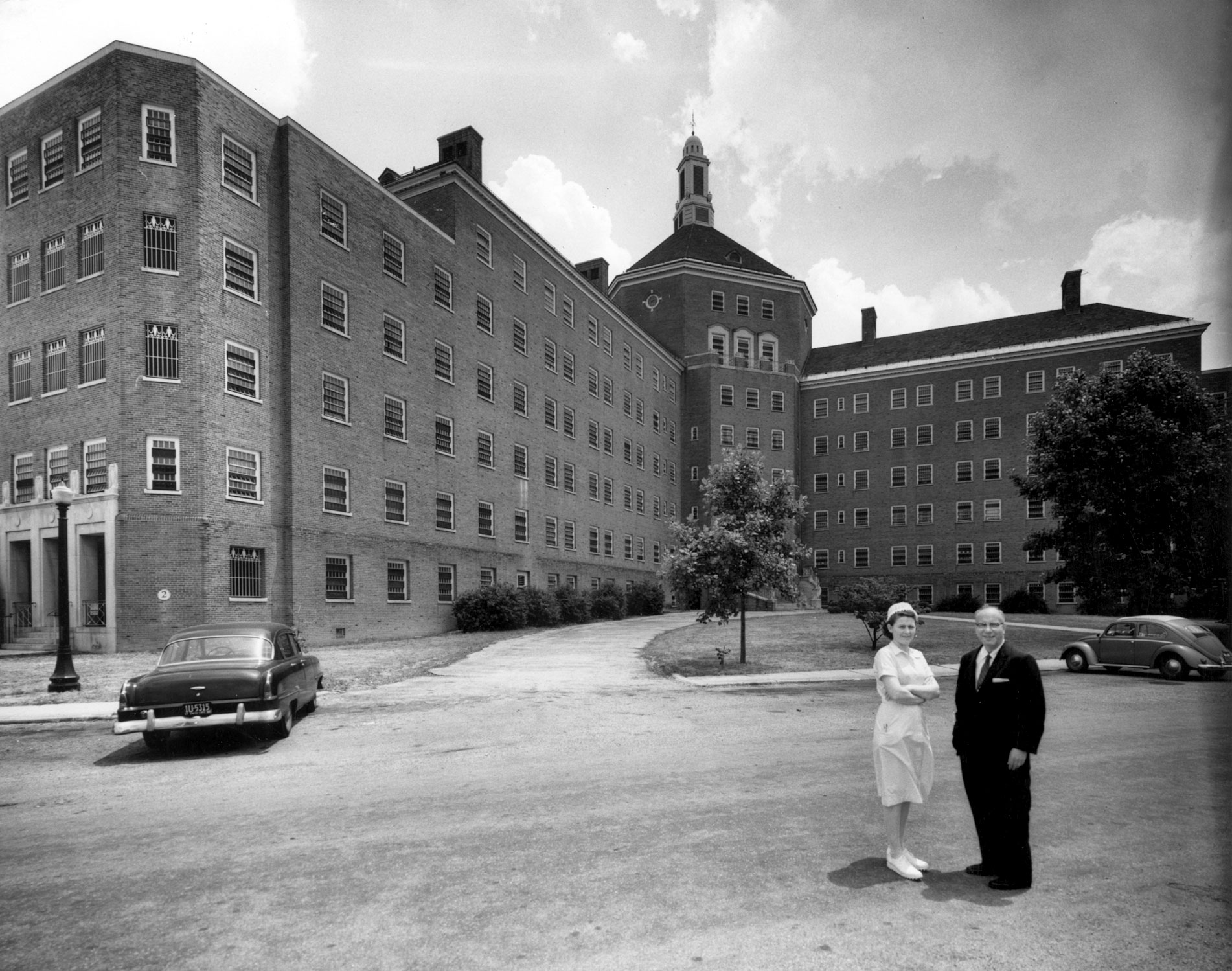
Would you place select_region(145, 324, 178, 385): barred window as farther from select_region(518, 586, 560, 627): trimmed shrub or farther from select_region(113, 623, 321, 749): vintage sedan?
select_region(518, 586, 560, 627): trimmed shrub

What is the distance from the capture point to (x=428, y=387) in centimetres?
3375

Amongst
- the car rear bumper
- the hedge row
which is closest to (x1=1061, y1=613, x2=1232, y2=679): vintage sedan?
the car rear bumper

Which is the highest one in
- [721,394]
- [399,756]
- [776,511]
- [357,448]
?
[721,394]

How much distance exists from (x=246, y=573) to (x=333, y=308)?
9754 mm

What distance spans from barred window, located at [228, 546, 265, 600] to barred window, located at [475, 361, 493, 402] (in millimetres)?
14093

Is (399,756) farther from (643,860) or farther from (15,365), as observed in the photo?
(15,365)

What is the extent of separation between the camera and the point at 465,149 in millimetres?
38500

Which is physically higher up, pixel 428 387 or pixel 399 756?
pixel 428 387

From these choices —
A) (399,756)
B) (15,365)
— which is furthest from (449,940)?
(15,365)

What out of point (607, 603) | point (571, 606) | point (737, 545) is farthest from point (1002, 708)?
point (607, 603)

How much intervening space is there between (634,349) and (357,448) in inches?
1164

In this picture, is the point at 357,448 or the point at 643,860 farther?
the point at 357,448

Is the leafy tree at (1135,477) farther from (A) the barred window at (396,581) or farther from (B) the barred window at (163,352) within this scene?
(B) the barred window at (163,352)

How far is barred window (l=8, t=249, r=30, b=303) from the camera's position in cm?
2692
